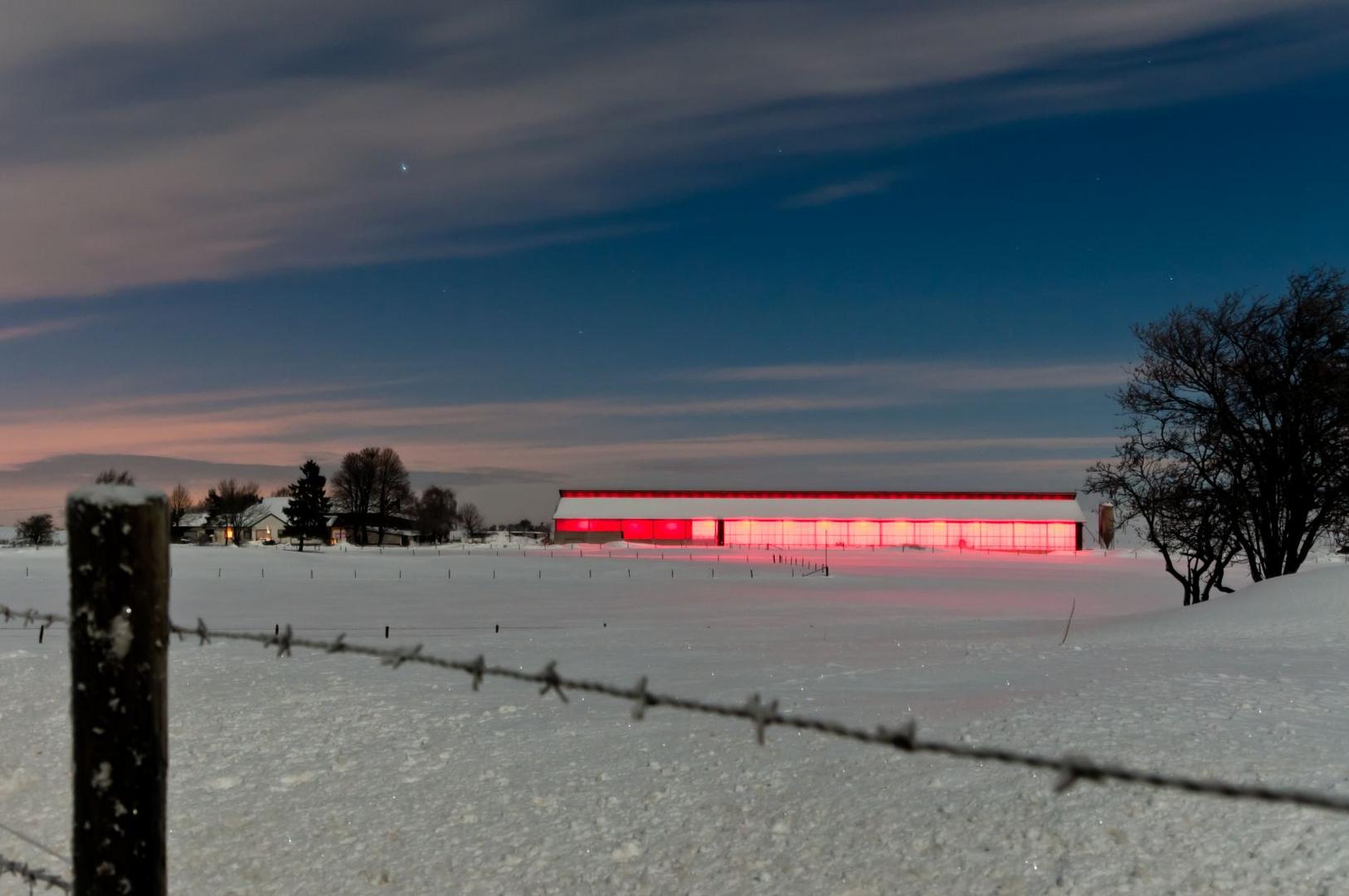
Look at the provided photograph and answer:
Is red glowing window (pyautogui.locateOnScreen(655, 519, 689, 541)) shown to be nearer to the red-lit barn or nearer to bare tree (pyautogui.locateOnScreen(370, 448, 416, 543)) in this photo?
the red-lit barn

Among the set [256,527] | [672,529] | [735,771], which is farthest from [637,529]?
[735,771]

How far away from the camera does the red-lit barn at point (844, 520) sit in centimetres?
11175

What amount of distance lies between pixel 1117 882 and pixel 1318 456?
2908 centimetres

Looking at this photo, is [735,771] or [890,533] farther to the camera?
[890,533]

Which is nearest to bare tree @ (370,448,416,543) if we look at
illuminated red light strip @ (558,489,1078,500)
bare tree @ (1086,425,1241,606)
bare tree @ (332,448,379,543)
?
bare tree @ (332,448,379,543)

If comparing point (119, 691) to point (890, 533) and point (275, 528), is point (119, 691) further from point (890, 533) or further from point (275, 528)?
point (275, 528)

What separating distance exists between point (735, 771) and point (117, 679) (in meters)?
7.62

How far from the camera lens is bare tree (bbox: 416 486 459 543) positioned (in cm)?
15038

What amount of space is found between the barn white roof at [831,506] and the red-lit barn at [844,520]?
9 centimetres

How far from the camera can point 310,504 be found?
120625 mm

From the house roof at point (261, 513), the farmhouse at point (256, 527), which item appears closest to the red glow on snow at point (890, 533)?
the farmhouse at point (256, 527)

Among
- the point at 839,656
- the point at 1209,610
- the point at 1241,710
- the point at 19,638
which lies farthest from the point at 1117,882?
the point at 19,638

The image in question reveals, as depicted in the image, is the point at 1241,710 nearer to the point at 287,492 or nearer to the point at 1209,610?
the point at 1209,610

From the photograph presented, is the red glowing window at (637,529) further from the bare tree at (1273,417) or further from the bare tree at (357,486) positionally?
the bare tree at (1273,417)
